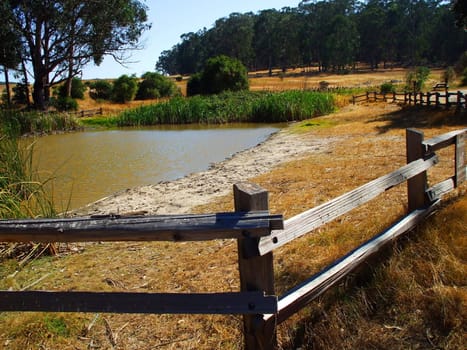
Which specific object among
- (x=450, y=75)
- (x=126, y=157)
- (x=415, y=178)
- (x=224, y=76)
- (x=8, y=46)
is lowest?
(x=126, y=157)

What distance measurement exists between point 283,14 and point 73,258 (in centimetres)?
12567

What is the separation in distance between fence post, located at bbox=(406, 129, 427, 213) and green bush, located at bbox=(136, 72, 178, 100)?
168 ft

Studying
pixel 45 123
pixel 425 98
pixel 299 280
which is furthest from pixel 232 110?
pixel 299 280

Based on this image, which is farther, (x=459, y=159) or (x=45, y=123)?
(x=45, y=123)

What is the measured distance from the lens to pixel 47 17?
39.2 meters

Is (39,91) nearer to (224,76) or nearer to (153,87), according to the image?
(153,87)

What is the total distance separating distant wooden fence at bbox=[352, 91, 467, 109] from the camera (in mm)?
19484

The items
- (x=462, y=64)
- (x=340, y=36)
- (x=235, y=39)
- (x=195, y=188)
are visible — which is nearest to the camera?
(x=195, y=188)

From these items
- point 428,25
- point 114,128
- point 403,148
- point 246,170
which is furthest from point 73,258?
point 428,25

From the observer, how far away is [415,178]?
183 inches

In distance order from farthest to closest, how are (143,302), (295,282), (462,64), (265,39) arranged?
(265,39) → (462,64) → (295,282) → (143,302)

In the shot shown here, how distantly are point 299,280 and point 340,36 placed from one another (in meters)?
99.4

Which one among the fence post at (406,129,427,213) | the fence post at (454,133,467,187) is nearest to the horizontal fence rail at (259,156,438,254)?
the fence post at (406,129,427,213)

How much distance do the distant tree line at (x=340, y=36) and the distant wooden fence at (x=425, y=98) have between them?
2227 inches
